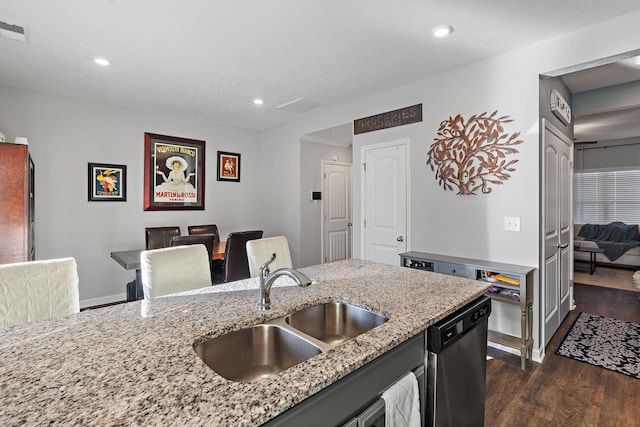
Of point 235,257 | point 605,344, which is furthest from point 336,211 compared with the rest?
point 605,344

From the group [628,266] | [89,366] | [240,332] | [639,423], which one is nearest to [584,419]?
[639,423]

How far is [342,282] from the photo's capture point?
72.6 inches

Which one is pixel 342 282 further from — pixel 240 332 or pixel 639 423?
pixel 639 423

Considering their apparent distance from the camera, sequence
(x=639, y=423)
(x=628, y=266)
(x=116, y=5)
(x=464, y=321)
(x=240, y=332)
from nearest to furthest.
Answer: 1. (x=240, y=332)
2. (x=464, y=321)
3. (x=639, y=423)
4. (x=116, y=5)
5. (x=628, y=266)

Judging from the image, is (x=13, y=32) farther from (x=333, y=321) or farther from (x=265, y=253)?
(x=333, y=321)

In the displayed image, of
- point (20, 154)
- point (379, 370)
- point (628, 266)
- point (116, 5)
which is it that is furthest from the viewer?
point (628, 266)

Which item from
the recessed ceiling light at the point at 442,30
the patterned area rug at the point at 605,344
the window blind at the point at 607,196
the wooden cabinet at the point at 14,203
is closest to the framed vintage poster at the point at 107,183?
the wooden cabinet at the point at 14,203

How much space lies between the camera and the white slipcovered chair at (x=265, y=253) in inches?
93.4

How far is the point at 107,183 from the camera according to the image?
4.21 m

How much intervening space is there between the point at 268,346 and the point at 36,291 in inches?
47.0

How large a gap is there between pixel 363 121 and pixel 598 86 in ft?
8.21

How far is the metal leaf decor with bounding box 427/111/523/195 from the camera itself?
2.89m

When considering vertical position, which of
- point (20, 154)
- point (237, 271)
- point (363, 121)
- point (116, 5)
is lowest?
point (237, 271)

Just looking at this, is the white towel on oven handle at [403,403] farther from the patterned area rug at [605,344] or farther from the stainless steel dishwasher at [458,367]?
the patterned area rug at [605,344]
